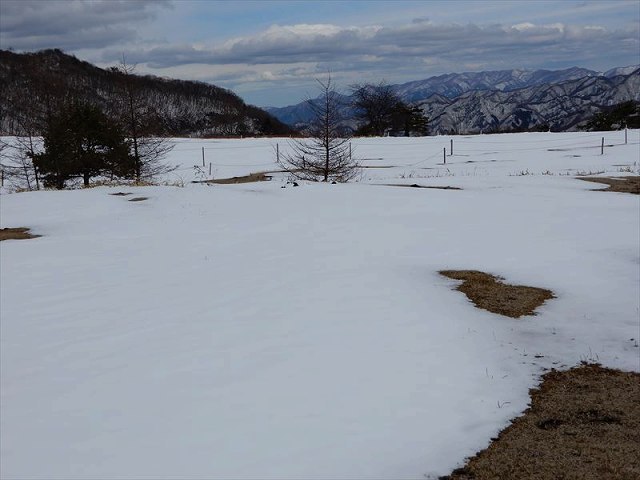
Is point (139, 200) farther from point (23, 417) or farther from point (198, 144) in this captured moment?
point (198, 144)

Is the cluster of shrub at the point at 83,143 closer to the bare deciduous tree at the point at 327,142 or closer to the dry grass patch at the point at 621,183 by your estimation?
the bare deciduous tree at the point at 327,142

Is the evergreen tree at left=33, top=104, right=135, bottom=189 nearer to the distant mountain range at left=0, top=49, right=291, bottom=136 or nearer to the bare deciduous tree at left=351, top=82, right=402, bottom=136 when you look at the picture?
the bare deciduous tree at left=351, top=82, right=402, bottom=136

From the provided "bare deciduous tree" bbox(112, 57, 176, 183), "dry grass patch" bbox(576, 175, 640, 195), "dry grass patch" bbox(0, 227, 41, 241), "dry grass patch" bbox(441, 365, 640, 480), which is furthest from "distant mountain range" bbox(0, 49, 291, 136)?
"dry grass patch" bbox(441, 365, 640, 480)

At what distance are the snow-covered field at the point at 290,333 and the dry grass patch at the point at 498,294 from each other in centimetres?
22

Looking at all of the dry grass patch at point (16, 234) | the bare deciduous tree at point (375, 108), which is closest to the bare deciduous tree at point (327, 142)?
the dry grass patch at point (16, 234)

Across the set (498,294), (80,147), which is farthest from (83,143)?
(498,294)

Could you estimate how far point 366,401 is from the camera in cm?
549

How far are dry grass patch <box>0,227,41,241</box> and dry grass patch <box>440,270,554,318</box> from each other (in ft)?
32.2

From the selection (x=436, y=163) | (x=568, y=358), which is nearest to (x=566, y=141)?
(x=436, y=163)

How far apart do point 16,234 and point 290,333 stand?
967 cm

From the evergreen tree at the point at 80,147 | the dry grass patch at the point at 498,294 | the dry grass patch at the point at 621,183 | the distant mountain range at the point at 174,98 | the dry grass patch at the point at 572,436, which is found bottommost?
the dry grass patch at the point at 572,436

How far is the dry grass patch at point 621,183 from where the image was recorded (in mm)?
17789

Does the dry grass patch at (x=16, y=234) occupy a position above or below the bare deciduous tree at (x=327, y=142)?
below

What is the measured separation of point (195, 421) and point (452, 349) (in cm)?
303
